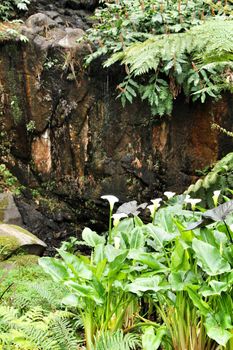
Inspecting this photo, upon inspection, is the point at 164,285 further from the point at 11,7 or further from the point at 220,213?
the point at 11,7

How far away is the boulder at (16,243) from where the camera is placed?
4320 mm

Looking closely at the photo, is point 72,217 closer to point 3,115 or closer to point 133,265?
point 3,115

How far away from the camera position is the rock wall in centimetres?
557

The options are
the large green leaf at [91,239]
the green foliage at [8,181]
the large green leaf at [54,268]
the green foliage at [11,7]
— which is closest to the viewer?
the large green leaf at [54,268]

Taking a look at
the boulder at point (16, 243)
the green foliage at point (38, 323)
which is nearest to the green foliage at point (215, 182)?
the green foliage at point (38, 323)

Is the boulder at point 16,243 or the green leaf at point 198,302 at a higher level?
the green leaf at point 198,302

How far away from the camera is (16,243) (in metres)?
4.46

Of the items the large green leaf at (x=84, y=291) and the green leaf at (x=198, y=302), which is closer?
Answer: the green leaf at (x=198, y=302)

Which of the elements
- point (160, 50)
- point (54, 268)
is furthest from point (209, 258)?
Answer: point (160, 50)

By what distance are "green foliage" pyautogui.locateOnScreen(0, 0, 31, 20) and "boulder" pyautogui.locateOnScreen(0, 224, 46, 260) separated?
4293 mm

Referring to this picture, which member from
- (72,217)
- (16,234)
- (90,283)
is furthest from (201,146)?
(90,283)

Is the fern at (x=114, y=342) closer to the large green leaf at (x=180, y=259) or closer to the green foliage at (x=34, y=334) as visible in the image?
the green foliage at (x=34, y=334)

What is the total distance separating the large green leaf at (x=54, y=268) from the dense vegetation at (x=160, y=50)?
96.4 inches

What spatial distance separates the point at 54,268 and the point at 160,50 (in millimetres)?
3205
